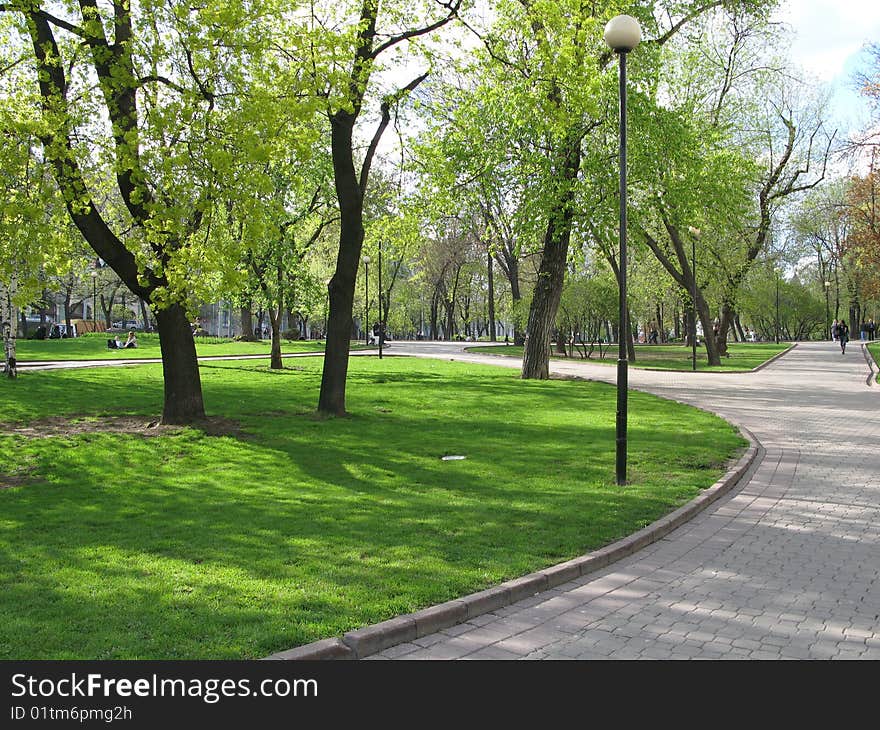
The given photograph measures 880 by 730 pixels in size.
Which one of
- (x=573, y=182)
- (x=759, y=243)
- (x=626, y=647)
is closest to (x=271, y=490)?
(x=626, y=647)

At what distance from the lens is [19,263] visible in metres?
13.9

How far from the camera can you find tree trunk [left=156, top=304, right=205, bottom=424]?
13812 millimetres

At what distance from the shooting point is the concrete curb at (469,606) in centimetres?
450

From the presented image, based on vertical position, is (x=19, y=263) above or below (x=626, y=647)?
above

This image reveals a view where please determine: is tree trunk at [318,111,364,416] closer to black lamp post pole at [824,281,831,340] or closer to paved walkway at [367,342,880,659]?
paved walkway at [367,342,880,659]

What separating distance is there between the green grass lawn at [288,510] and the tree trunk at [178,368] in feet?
2.06

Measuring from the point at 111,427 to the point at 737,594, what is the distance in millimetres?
11226

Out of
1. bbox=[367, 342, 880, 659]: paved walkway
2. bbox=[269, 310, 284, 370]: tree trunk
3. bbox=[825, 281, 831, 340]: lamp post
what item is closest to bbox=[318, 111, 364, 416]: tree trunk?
bbox=[367, 342, 880, 659]: paved walkway

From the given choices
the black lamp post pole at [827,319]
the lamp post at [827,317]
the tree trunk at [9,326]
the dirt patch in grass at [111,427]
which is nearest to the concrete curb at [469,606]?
the dirt patch in grass at [111,427]

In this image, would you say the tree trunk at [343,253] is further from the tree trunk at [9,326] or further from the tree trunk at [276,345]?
the tree trunk at [276,345]

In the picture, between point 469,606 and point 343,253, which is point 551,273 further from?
point 469,606

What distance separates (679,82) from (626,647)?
30452mm
